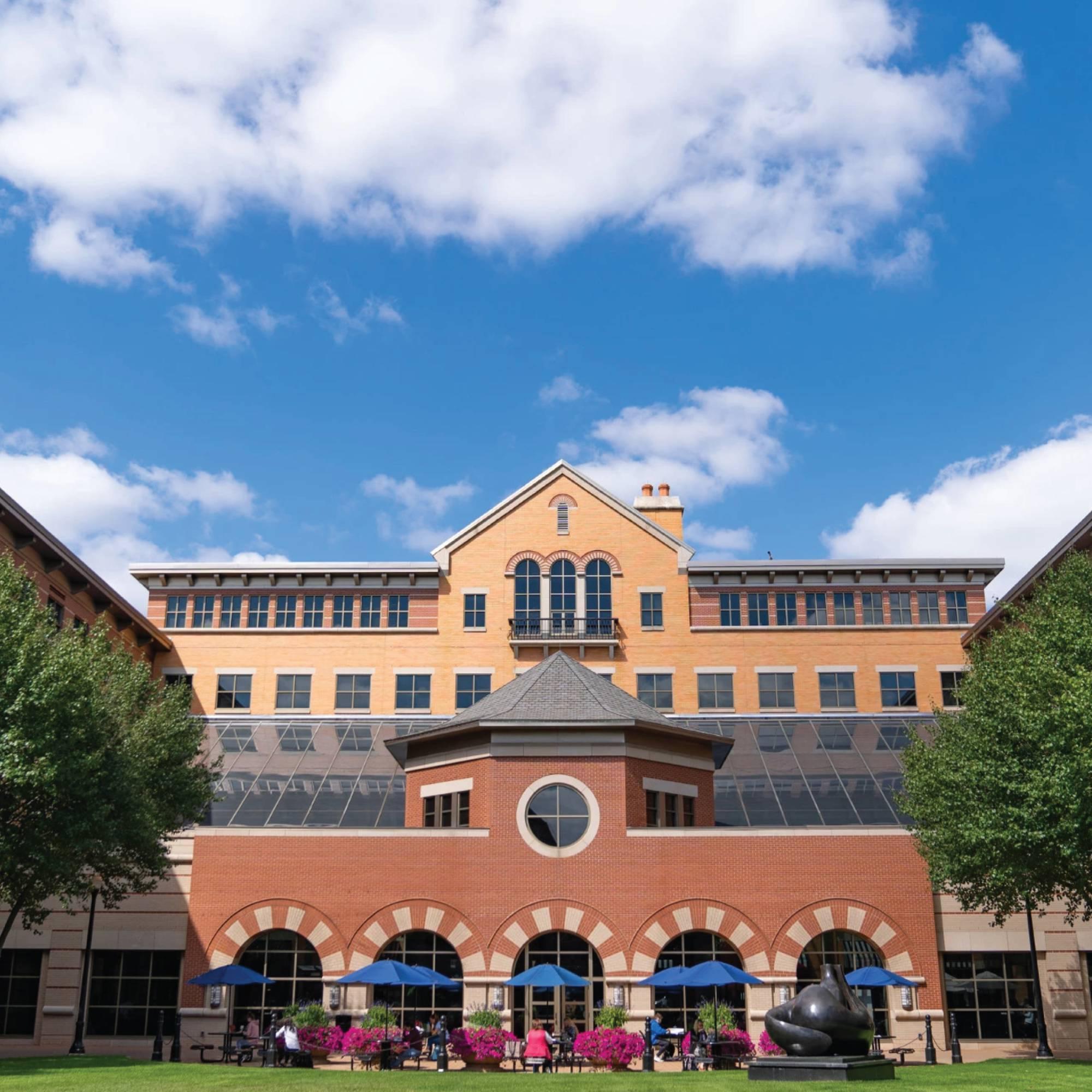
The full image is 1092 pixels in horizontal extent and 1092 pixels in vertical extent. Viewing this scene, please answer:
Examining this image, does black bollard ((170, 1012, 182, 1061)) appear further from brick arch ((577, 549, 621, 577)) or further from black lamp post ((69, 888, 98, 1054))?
brick arch ((577, 549, 621, 577))

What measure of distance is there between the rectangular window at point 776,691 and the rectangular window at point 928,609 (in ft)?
22.6

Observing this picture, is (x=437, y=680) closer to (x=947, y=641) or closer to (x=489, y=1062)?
(x=947, y=641)

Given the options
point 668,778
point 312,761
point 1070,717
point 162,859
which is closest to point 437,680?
point 312,761

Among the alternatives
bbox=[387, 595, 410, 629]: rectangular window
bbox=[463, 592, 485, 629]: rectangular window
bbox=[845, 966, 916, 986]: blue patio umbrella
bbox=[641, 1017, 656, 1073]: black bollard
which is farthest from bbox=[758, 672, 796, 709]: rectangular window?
bbox=[641, 1017, 656, 1073]: black bollard

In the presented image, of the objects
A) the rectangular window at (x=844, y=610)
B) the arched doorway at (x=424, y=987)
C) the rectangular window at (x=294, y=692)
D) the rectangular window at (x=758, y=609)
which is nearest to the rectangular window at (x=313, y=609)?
the rectangular window at (x=294, y=692)

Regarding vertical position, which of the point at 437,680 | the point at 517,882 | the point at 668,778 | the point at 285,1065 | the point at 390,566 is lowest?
the point at 285,1065

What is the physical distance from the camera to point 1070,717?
29.9m

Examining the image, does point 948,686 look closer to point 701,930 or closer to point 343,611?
point 701,930

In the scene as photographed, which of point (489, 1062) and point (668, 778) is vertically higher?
point (668, 778)

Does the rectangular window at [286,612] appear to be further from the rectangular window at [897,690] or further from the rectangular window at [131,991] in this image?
the rectangular window at [897,690]

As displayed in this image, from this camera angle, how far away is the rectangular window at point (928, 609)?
59594 mm

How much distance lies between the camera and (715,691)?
58438 millimetres

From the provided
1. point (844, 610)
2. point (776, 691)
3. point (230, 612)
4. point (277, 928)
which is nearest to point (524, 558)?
point (776, 691)

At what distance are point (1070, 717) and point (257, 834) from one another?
2233cm
